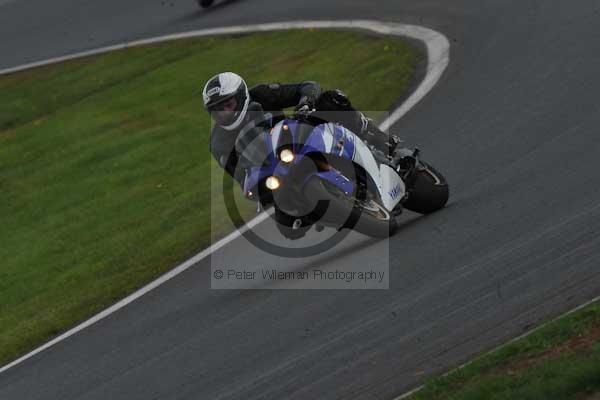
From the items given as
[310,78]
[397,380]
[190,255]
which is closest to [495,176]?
[190,255]

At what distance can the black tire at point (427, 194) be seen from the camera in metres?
9.68

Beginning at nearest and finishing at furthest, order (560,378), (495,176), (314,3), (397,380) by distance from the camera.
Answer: (560,378) → (397,380) → (495,176) → (314,3)

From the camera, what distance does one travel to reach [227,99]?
29.2 ft

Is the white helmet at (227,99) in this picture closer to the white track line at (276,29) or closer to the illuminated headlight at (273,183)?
the illuminated headlight at (273,183)

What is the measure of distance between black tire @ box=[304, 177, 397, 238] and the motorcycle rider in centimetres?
43

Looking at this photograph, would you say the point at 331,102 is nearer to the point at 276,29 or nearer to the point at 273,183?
the point at 273,183

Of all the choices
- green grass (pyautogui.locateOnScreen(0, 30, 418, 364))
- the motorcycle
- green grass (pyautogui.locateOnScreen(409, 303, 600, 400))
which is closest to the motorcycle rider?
green grass (pyautogui.locateOnScreen(0, 30, 418, 364))

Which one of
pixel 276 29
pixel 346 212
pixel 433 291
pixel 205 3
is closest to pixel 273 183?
pixel 346 212

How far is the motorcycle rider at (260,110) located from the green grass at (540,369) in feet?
10.1

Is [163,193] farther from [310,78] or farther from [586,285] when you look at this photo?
[586,285]

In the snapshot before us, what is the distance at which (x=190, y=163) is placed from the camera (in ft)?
46.8

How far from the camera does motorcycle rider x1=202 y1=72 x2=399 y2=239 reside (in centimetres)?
892

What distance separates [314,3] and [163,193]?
723 cm

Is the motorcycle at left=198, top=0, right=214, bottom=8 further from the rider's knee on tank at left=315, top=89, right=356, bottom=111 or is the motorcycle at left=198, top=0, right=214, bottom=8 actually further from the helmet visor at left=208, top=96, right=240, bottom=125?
the helmet visor at left=208, top=96, right=240, bottom=125
